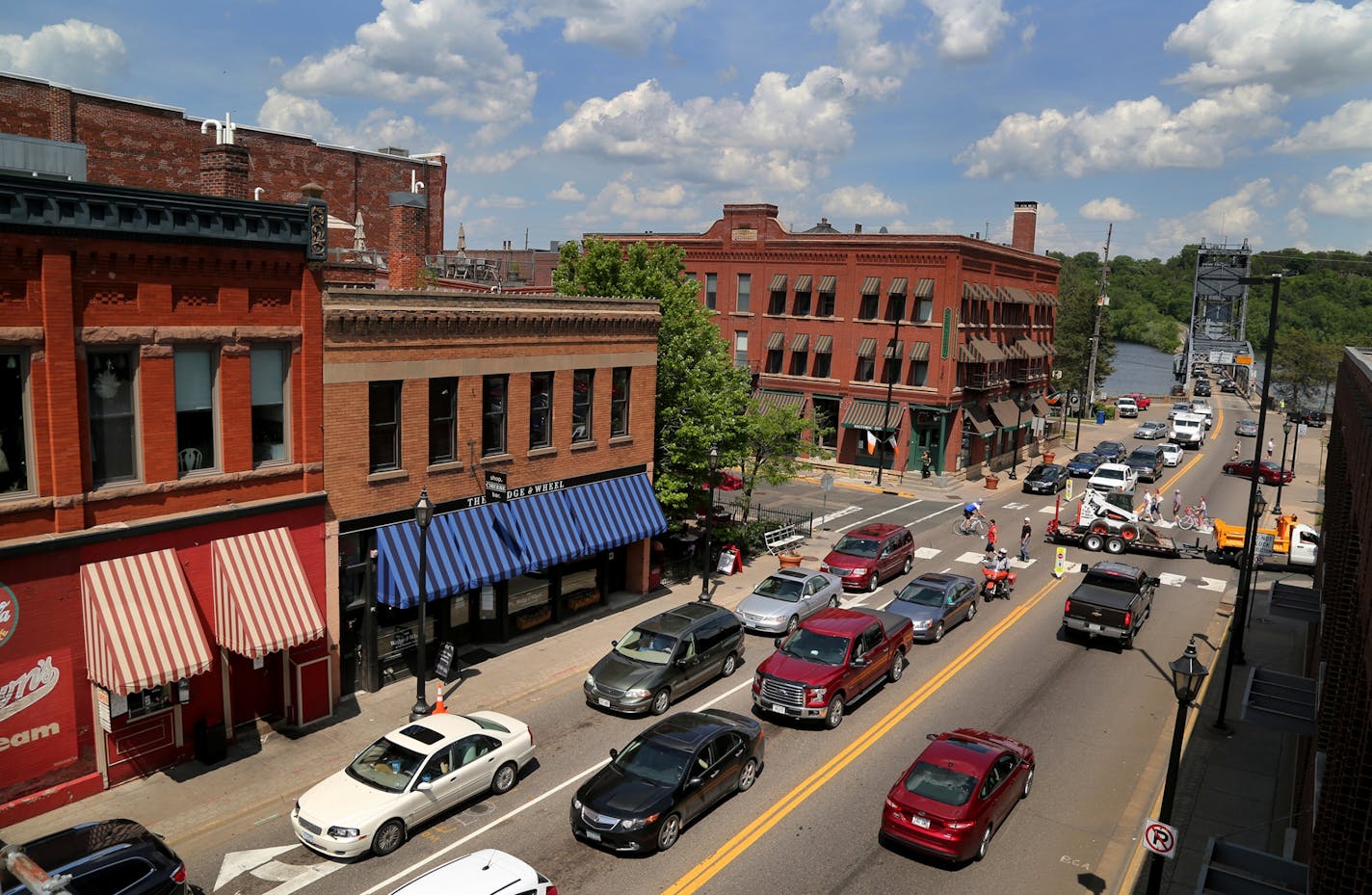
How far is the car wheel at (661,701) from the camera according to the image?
852 inches

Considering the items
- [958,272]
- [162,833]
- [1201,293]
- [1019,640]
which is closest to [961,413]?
[958,272]

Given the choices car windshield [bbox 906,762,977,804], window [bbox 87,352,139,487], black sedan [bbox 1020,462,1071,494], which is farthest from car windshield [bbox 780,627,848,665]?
black sedan [bbox 1020,462,1071,494]

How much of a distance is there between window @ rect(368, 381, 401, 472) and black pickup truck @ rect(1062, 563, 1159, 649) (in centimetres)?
1957

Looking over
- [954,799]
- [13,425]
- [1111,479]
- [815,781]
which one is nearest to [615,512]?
[815,781]

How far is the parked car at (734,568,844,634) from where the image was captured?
2777 centimetres

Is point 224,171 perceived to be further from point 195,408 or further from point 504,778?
point 504,778

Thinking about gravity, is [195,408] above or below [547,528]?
above

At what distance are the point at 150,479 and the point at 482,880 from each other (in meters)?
10.4

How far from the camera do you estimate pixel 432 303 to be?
22734 mm

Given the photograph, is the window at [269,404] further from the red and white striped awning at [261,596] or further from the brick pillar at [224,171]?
the brick pillar at [224,171]

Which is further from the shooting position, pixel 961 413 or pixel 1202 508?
pixel 961 413

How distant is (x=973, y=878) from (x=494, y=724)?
29.4 ft

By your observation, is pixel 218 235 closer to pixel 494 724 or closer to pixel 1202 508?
pixel 494 724

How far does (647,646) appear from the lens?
74.3ft
